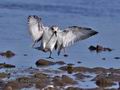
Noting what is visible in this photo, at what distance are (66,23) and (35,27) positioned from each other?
408 inches

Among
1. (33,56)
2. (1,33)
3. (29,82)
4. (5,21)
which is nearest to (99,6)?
(5,21)

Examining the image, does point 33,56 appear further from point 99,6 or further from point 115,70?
point 99,6

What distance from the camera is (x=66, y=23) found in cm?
2692

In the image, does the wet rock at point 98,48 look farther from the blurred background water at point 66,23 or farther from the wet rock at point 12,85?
the wet rock at point 12,85

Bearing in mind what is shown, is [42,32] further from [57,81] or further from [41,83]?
[41,83]

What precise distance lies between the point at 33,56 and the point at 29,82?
13.6ft

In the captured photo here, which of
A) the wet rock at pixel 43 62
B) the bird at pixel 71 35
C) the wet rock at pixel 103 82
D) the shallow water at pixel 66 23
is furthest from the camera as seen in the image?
the shallow water at pixel 66 23

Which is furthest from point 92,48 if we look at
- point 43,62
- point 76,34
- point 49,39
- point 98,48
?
point 49,39

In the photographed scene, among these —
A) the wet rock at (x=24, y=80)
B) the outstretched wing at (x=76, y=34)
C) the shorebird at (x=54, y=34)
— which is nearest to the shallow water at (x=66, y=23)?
the shorebird at (x=54, y=34)

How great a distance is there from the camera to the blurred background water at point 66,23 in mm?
19016

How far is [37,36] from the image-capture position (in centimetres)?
1691

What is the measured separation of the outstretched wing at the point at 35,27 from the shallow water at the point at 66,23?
1.08m

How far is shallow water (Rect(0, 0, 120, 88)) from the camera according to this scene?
18969mm

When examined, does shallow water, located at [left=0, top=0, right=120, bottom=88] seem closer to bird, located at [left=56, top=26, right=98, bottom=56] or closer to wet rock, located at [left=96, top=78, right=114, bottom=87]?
bird, located at [left=56, top=26, right=98, bottom=56]
